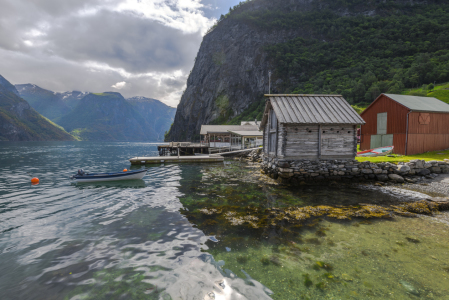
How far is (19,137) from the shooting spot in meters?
143

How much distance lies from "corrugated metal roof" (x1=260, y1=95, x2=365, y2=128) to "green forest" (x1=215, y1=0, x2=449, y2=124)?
45757 mm

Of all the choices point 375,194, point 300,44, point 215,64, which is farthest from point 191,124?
point 375,194

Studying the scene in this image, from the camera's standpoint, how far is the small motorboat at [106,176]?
18.1 m

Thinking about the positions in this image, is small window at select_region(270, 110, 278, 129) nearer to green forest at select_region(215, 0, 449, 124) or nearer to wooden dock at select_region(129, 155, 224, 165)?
wooden dock at select_region(129, 155, 224, 165)

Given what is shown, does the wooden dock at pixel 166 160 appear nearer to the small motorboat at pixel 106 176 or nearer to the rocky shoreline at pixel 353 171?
the small motorboat at pixel 106 176

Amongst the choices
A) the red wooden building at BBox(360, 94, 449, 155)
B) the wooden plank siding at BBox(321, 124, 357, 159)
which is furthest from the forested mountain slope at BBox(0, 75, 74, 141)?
the red wooden building at BBox(360, 94, 449, 155)

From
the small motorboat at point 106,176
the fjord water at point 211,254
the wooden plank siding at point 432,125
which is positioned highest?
the wooden plank siding at point 432,125

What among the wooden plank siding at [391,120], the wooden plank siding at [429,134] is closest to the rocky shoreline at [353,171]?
the wooden plank siding at [429,134]

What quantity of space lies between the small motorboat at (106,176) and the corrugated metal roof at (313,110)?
45.6 feet

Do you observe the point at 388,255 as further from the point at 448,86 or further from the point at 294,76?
the point at 294,76

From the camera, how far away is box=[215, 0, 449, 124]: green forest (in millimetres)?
61188

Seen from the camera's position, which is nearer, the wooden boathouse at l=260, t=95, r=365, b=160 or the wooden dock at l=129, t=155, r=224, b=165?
the wooden boathouse at l=260, t=95, r=365, b=160

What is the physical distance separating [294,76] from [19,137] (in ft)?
623

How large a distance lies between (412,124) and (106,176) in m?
33.7
